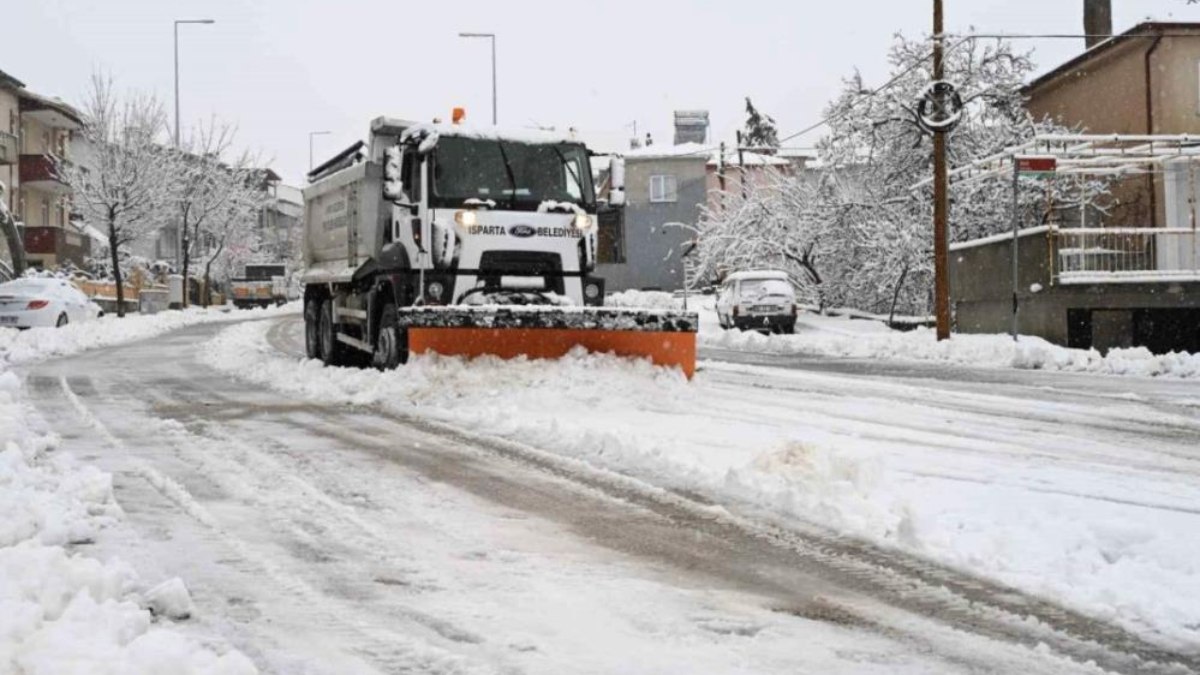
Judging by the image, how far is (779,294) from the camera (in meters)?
31.2

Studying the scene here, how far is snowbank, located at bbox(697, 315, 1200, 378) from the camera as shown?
16.0 metres

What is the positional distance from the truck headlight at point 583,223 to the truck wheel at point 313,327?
253 inches

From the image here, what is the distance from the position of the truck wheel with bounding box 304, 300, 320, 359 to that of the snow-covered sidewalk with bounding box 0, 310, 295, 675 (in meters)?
11.7

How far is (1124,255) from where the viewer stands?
20.5m

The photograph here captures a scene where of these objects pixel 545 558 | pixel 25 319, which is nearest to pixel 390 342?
pixel 545 558

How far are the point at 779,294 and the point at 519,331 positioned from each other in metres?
20.5

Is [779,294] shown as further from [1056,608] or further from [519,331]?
[1056,608]

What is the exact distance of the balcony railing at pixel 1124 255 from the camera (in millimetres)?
20203

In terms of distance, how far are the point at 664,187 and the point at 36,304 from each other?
3872cm

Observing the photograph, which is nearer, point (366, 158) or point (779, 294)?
point (366, 158)

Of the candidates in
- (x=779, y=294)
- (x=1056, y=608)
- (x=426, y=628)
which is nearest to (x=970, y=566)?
(x=1056, y=608)

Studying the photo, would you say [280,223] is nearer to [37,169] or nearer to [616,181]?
[37,169]

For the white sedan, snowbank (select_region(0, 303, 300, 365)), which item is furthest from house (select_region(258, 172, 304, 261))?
the white sedan

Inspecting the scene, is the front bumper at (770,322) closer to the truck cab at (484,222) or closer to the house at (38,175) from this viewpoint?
the truck cab at (484,222)
